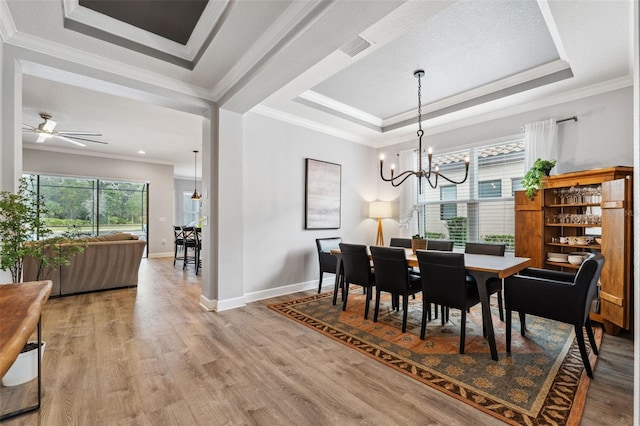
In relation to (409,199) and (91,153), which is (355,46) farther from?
(91,153)

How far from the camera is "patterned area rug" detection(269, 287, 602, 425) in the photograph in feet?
5.96

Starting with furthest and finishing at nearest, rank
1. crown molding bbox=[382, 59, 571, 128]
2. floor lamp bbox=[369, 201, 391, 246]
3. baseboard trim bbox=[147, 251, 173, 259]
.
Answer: baseboard trim bbox=[147, 251, 173, 259] < floor lamp bbox=[369, 201, 391, 246] < crown molding bbox=[382, 59, 571, 128]

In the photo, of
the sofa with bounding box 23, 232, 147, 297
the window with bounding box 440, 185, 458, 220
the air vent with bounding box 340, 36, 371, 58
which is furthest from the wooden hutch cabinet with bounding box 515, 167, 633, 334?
the sofa with bounding box 23, 232, 147, 297

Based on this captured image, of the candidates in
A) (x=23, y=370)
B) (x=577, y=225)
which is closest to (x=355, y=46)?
(x=577, y=225)

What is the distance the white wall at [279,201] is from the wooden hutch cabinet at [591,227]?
2.82 meters

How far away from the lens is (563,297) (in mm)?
2186

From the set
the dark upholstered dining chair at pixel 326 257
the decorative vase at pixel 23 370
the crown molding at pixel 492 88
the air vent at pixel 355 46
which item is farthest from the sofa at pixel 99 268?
the crown molding at pixel 492 88

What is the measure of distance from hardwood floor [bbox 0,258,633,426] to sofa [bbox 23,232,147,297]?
111cm

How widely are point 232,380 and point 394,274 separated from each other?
1753 mm

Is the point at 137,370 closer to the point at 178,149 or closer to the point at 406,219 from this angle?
the point at 406,219

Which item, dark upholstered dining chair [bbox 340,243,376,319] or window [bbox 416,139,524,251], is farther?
window [bbox 416,139,524,251]

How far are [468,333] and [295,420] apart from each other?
2.02 meters

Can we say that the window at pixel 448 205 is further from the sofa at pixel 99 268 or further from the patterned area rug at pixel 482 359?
the sofa at pixel 99 268

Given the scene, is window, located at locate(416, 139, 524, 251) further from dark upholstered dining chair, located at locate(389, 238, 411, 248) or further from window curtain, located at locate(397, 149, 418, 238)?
dark upholstered dining chair, located at locate(389, 238, 411, 248)
